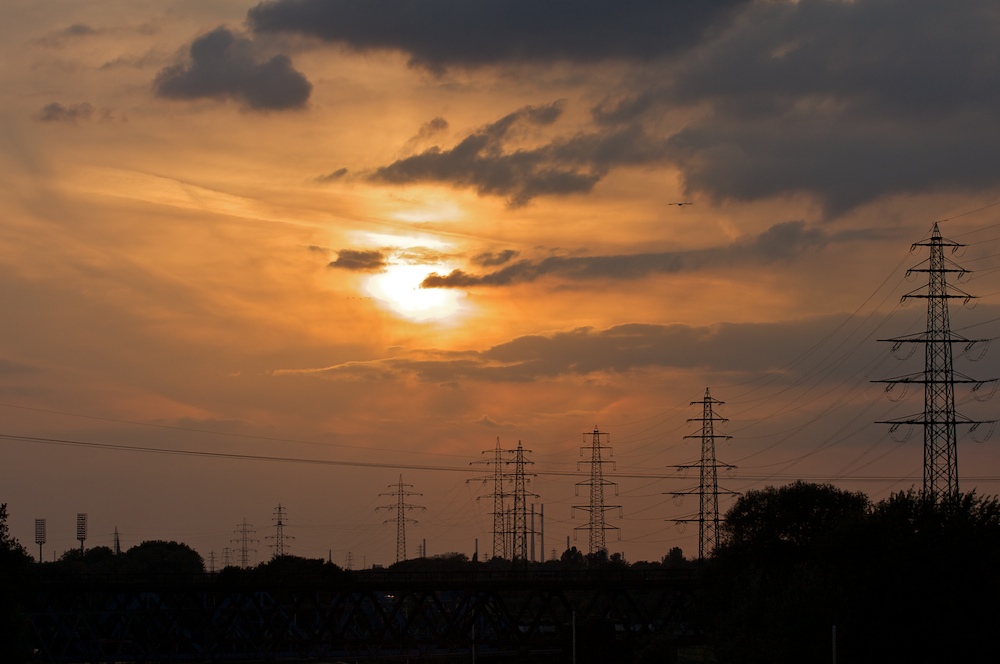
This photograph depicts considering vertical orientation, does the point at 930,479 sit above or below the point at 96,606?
above

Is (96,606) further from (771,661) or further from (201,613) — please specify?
(771,661)

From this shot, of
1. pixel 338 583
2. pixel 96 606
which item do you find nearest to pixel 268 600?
pixel 96 606

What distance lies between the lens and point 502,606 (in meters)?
109

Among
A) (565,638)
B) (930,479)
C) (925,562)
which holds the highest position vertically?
(930,479)

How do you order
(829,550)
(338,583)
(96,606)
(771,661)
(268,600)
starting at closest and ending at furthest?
1. (771,661)
2. (829,550)
3. (338,583)
4. (96,606)
5. (268,600)

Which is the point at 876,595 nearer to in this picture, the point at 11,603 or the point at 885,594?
the point at 885,594

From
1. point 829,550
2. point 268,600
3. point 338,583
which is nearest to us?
point 829,550

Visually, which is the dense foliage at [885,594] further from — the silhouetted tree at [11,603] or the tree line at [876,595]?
the silhouetted tree at [11,603]

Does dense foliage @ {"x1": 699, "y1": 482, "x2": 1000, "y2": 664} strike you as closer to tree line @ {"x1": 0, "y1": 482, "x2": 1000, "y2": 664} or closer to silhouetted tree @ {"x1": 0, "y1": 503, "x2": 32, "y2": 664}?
tree line @ {"x1": 0, "y1": 482, "x2": 1000, "y2": 664}

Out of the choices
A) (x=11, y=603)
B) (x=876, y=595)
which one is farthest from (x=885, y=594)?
(x=11, y=603)

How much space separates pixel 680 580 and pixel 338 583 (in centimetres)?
3091

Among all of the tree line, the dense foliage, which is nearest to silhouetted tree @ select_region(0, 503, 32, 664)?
the tree line

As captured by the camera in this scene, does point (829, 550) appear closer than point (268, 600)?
Yes

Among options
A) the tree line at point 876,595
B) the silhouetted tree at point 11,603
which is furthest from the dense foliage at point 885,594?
the silhouetted tree at point 11,603
